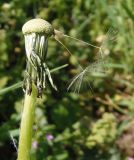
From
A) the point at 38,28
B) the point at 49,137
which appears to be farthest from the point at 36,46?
the point at 49,137

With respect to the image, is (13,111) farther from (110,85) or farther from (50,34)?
(50,34)

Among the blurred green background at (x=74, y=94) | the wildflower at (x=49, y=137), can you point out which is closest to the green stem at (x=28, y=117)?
the blurred green background at (x=74, y=94)

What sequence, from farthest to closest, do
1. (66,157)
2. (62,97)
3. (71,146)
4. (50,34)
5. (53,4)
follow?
(53,4), (62,97), (71,146), (66,157), (50,34)

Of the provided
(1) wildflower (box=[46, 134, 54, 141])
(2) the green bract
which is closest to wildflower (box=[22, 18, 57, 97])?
(2) the green bract

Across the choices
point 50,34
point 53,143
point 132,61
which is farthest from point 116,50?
point 50,34

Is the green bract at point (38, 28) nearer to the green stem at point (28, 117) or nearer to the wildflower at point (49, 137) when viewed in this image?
the green stem at point (28, 117)

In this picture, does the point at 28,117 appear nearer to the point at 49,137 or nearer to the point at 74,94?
the point at 49,137
